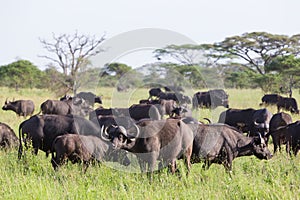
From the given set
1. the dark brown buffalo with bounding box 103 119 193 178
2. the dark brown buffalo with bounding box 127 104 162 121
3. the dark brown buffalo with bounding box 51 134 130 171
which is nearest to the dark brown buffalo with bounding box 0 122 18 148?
the dark brown buffalo with bounding box 51 134 130 171

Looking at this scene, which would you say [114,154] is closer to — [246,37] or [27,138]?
[27,138]

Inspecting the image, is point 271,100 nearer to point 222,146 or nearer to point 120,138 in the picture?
point 222,146

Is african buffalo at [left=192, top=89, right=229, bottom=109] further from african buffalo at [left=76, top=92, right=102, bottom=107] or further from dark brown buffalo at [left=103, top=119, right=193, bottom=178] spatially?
dark brown buffalo at [left=103, top=119, right=193, bottom=178]

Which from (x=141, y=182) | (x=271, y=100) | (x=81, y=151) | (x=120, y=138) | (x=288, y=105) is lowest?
(x=141, y=182)

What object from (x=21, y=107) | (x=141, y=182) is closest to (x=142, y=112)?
(x=21, y=107)

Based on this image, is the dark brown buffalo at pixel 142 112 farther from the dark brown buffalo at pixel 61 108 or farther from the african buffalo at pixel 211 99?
the african buffalo at pixel 211 99

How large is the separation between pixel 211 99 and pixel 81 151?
1596cm

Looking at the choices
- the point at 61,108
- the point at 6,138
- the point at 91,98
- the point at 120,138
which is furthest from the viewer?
the point at 91,98

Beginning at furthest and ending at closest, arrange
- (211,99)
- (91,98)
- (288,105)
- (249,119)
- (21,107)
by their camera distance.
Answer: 1. (211,99)
2. (91,98)
3. (288,105)
4. (21,107)
5. (249,119)

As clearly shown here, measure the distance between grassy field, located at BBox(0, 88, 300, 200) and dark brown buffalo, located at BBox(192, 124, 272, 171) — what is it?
0.62ft

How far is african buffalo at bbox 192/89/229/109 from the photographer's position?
74.4 feet

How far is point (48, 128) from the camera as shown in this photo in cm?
998

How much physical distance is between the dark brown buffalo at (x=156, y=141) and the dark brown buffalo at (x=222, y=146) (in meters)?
0.29

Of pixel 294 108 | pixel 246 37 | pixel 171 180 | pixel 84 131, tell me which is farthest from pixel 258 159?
pixel 246 37
